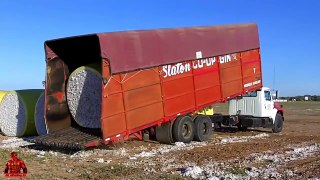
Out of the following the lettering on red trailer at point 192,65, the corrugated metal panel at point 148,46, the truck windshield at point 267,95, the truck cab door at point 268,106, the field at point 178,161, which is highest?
the corrugated metal panel at point 148,46

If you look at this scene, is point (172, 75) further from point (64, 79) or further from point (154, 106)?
point (64, 79)

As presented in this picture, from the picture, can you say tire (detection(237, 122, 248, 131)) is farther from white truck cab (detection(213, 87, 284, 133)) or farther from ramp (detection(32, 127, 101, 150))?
ramp (detection(32, 127, 101, 150))

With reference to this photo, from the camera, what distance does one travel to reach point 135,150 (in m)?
14.9

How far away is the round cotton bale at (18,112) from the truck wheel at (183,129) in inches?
281

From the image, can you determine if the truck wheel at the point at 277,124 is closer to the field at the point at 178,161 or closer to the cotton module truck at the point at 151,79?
the cotton module truck at the point at 151,79

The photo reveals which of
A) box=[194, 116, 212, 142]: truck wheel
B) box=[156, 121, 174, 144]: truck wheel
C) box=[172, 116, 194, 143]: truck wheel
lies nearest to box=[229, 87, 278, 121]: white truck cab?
box=[194, 116, 212, 142]: truck wheel

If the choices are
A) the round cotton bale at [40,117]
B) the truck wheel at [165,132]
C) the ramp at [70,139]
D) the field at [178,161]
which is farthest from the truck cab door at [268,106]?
the round cotton bale at [40,117]

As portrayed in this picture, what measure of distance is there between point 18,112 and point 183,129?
829cm

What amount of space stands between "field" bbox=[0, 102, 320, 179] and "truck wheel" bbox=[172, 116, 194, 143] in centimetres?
32

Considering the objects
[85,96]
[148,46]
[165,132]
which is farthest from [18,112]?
[148,46]

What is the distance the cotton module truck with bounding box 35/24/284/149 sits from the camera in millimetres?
13547

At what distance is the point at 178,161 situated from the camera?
1220 cm

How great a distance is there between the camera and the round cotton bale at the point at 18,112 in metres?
20.0

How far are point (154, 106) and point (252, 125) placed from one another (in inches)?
315
